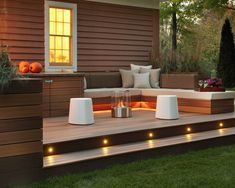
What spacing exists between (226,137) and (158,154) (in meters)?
1.45

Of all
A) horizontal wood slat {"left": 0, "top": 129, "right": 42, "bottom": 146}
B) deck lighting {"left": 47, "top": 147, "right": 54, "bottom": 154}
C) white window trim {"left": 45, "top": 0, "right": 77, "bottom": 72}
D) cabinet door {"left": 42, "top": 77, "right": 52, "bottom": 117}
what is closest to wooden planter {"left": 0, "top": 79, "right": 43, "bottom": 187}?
horizontal wood slat {"left": 0, "top": 129, "right": 42, "bottom": 146}

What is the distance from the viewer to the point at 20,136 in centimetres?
371

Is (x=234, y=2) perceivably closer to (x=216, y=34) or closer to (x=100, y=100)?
(x=216, y=34)

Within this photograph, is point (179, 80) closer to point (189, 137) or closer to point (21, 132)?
point (189, 137)

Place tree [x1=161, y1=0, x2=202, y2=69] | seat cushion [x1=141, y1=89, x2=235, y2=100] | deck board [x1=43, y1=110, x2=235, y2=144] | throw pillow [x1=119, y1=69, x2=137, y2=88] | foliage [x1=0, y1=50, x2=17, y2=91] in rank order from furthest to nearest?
tree [x1=161, y1=0, x2=202, y2=69], throw pillow [x1=119, y1=69, x2=137, y2=88], seat cushion [x1=141, y1=89, x2=235, y2=100], deck board [x1=43, y1=110, x2=235, y2=144], foliage [x1=0, y1=50, x2=17, y2=91]

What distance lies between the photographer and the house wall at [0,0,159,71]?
748 centimetres

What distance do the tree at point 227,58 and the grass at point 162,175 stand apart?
10.7 metres

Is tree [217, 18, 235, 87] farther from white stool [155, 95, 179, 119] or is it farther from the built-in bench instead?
white stool [155, 95, 179, 119]

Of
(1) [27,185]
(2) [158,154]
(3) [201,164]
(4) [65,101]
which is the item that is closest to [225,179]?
(3) [201,164]

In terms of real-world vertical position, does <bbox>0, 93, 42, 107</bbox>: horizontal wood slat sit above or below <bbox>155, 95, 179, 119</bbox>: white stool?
above

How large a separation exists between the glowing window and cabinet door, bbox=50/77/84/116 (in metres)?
1.48

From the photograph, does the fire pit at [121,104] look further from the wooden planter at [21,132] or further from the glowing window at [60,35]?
the wooden planter at [21,132]

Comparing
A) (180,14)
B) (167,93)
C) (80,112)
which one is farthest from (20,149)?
(180,14)

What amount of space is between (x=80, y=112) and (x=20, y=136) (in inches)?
74.6
